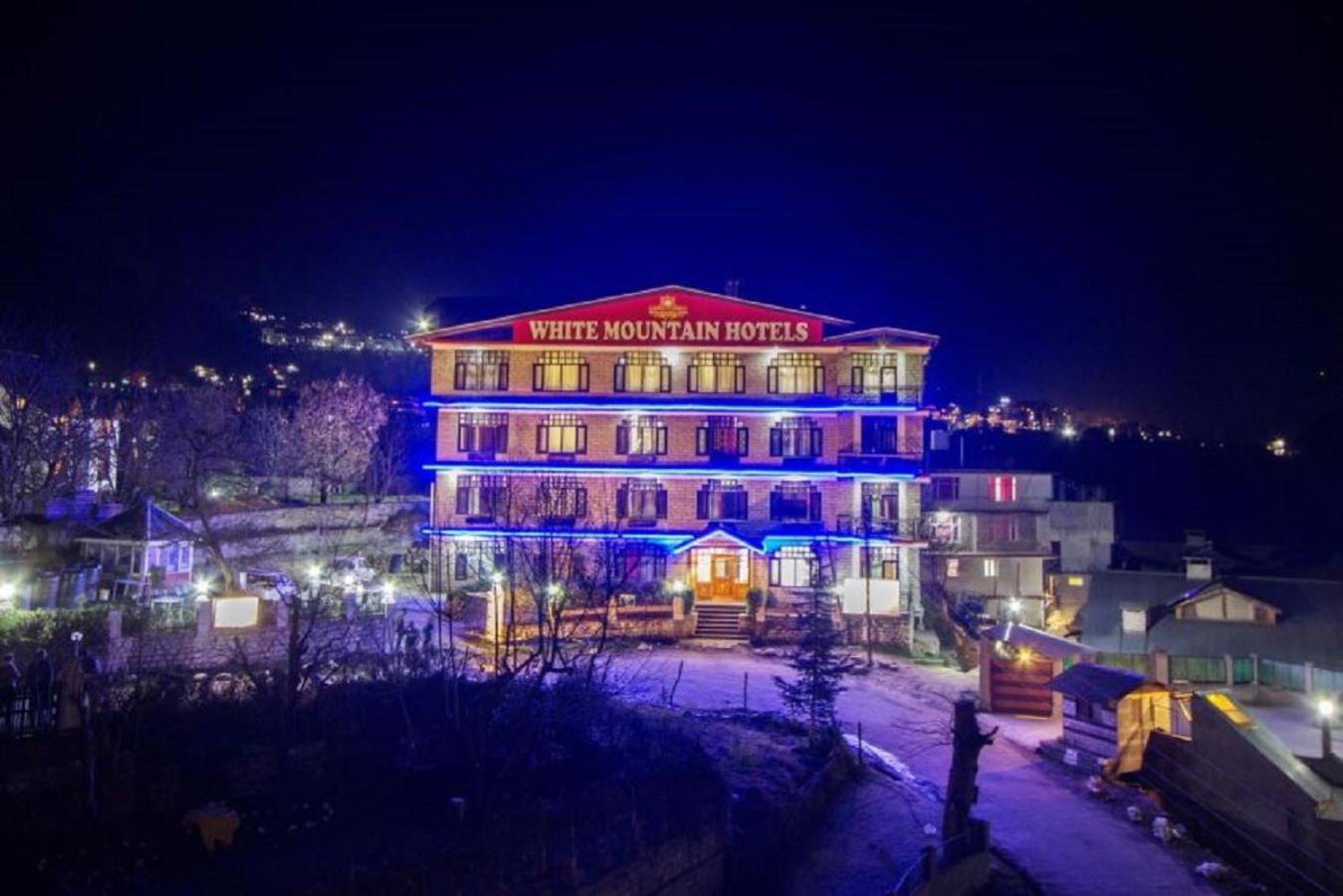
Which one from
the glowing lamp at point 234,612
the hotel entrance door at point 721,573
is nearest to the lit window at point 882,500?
the hotel entrance door at point 721,573

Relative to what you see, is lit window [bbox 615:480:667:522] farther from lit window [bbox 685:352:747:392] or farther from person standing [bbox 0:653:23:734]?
person standing [bbox 0:653:23:734]

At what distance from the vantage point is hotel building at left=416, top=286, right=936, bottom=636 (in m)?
37.5

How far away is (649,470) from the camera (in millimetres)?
38594

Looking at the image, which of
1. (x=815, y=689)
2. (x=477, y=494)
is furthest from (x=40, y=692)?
(x=477, y=494)

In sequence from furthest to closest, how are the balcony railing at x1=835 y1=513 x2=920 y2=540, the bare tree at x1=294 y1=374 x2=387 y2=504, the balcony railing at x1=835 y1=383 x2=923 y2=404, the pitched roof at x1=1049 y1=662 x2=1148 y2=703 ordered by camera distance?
the bare tree at x1=294 y1=374 x2=387 y2=504
the balcony railing at x1=835 y1=383 x2=923 y2=404
the balcony railing at x1=835 y1=513 x2=920 y2=540
the pitched roof at x1=1049 y1=662 x2=1148 y2=703

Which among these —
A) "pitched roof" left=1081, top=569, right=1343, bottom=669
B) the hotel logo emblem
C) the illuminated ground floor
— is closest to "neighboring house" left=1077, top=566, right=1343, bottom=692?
"pitched roof" left=1081, top=569, right=1343, bottom=669

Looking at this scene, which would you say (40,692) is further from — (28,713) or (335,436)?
(335,436)

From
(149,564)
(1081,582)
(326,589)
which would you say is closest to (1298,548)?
(1081,582)

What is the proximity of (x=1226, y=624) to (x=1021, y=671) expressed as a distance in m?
12.9

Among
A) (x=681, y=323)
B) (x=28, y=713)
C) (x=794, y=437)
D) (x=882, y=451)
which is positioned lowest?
(x=28, y=713)

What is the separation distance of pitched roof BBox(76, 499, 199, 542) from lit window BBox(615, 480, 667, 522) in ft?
56.0

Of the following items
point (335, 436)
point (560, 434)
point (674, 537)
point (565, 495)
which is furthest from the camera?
point (335, 436)

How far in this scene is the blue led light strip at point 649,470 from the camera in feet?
125

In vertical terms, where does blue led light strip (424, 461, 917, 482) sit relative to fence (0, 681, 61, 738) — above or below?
above
